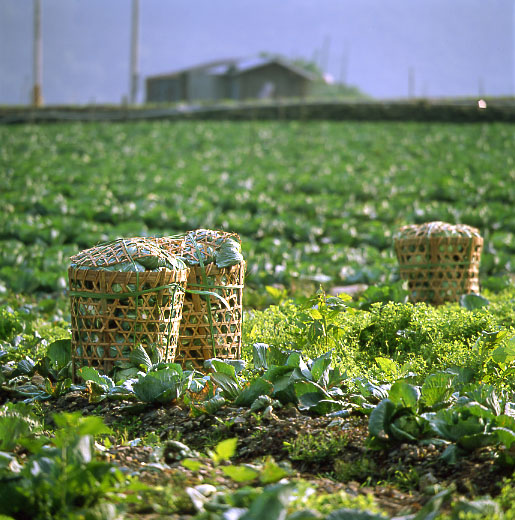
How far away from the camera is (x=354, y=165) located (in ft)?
51.5

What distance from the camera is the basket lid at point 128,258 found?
337 centimetres

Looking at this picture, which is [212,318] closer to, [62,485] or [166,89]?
[62,485]

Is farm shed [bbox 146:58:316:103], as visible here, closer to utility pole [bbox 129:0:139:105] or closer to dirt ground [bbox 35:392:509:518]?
utility pole [bbox 129:0:139:105]

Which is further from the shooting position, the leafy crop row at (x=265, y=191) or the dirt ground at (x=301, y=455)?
the leafy crop row at (x=265, y=191)

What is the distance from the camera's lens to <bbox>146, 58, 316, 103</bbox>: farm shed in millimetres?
37531

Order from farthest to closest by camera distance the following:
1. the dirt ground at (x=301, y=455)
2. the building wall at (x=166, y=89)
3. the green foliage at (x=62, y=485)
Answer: the building wall at (x=166, y=89)
the dirt ground at (x=301, y=455)
the green foliage at (x=62, y=485)

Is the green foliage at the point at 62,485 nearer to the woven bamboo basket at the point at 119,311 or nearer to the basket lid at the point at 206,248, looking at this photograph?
the woven bamboo basket at the point at 119,311

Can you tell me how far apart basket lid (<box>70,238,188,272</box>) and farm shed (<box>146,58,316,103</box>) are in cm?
3430

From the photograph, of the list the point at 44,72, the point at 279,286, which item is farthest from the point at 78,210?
the point at 44,72

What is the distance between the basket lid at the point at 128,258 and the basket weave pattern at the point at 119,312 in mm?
43

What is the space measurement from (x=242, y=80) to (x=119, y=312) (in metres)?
35.8

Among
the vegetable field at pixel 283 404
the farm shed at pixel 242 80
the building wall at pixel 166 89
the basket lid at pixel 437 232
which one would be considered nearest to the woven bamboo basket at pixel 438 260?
the basket lid at pixel 437 232

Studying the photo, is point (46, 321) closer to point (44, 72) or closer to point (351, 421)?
point (351, 421)

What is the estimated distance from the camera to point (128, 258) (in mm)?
3377
